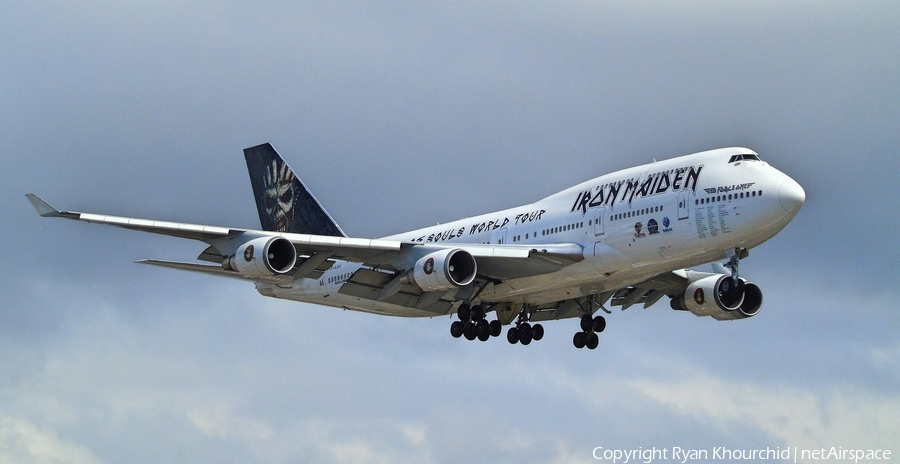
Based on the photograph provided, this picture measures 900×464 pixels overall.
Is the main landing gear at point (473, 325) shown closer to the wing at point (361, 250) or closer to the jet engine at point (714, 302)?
the wing at point (361, 250)

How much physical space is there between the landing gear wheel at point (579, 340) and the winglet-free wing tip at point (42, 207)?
2363 cm

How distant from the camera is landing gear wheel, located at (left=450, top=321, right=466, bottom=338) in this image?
49.9m

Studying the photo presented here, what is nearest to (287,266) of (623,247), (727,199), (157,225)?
(157,225)

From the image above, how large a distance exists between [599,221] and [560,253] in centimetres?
197

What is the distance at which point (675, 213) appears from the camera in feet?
137

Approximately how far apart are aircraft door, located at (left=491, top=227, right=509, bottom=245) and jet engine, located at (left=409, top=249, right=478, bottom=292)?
3559 millimetres

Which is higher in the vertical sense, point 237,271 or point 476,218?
point 476,218

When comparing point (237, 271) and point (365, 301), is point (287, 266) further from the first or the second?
point (365, 301)

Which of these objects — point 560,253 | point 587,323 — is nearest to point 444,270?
point 560,253

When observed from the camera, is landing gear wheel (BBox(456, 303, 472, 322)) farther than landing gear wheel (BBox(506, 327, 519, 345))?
No

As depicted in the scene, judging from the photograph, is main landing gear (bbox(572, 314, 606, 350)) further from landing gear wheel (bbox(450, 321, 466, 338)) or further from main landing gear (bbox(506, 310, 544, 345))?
landing gear wheel (bbox(450, 321, 466, 338))

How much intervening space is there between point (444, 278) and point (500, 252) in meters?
2.82

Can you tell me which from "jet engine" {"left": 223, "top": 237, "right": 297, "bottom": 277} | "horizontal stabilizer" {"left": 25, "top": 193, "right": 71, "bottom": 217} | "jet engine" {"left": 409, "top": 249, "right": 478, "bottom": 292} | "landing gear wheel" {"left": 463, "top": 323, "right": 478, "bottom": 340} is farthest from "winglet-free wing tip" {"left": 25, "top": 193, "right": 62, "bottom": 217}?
"landing gear wheel" {"left": 463, "top": 323, "right": 478, "bottom": 340}

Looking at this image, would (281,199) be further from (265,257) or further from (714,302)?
(714,302)
